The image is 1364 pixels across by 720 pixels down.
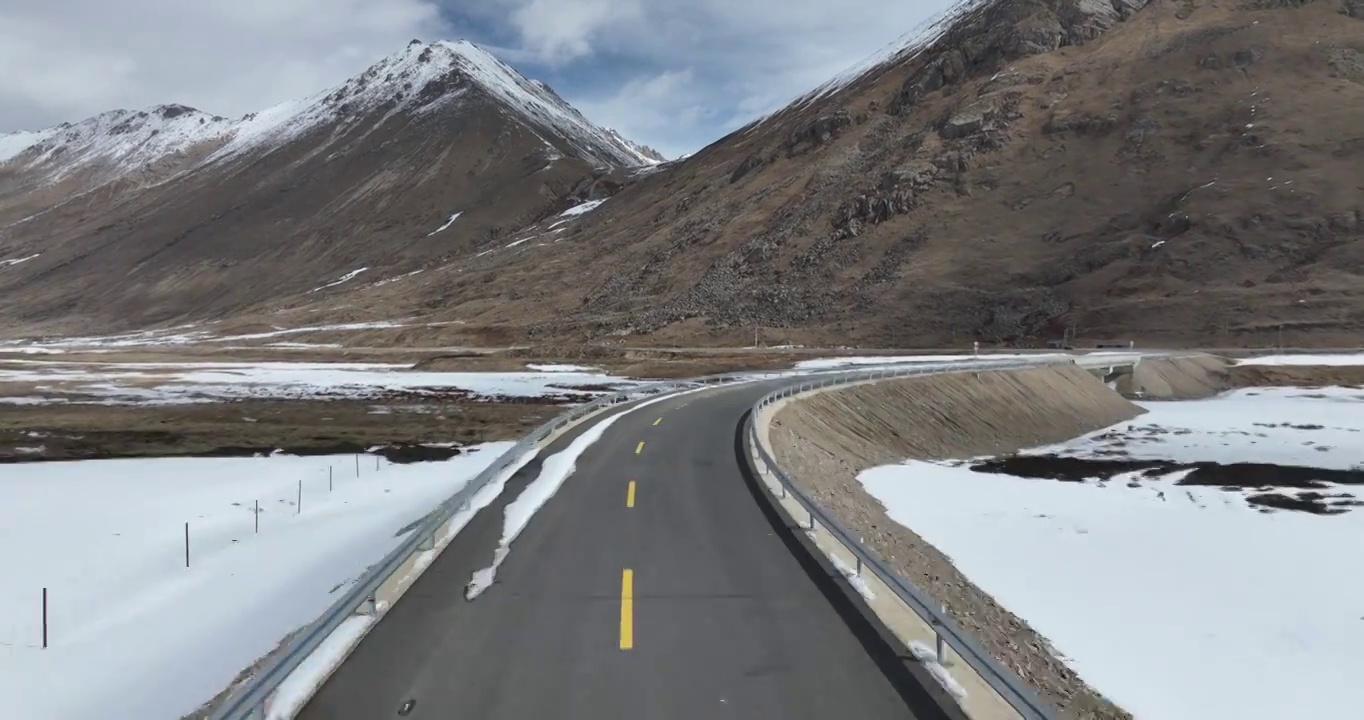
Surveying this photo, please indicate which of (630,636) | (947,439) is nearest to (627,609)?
(630,636)

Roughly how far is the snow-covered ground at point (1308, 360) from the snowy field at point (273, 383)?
4662cm

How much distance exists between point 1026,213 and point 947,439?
248 feet

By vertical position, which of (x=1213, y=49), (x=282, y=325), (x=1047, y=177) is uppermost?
(x=1213, y=49)

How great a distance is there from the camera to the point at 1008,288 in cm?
8931

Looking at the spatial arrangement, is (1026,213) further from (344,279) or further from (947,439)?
(344,279)

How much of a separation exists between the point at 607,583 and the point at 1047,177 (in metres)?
109

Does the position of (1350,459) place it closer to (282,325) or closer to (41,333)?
(282,325)

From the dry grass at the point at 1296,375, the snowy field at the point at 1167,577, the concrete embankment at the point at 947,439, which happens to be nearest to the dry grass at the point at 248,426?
the concrete embankment at the point at 947,439

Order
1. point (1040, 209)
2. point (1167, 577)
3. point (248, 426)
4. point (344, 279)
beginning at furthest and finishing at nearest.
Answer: point (344, 279) → point (1040, 209) → point (248, 426) → point (1167, 577)

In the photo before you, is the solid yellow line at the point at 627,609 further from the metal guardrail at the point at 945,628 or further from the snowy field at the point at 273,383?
the snowy field at the point at 273,383

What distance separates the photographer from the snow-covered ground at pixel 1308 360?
189ft

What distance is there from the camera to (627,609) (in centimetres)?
902

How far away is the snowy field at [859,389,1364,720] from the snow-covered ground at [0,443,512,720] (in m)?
11.5

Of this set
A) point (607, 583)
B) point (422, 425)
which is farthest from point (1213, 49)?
point (607, 583)
